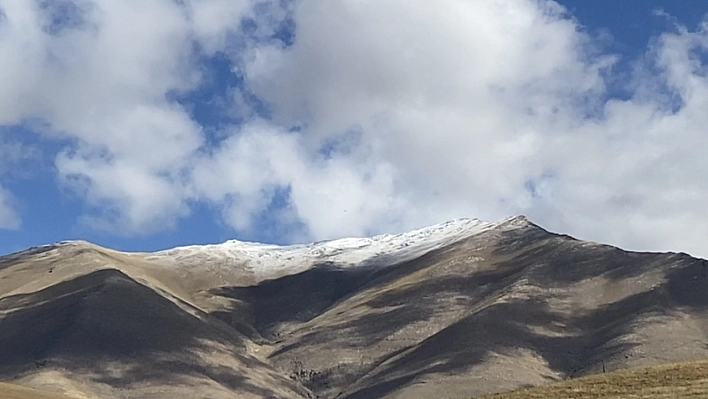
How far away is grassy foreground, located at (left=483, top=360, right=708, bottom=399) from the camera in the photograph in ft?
164

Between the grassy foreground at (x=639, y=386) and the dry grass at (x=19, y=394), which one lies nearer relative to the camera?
the grassy foreground at (x=639, y=386)

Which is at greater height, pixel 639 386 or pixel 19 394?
pixel 19 394

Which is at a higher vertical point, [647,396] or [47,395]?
[47,395]

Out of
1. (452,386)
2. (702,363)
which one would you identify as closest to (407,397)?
(452,386)

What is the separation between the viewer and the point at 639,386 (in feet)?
174

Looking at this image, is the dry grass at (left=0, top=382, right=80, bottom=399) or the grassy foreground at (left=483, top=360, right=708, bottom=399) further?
the dry grass at (left=0, top=382, right=80, bottom=399)

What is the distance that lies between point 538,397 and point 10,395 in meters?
54.3

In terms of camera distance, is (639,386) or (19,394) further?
(19,394)

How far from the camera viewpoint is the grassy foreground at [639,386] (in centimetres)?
4984

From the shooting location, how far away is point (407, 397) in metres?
196

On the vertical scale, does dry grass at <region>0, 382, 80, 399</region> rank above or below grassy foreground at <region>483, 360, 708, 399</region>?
above

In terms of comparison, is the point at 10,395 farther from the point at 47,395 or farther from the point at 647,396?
the point at 647,396

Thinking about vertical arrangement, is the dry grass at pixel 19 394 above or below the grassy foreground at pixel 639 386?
above

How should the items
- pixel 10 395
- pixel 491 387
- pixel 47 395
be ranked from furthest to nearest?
pixel 491 387, pixel 47 395, pixel 10 395
